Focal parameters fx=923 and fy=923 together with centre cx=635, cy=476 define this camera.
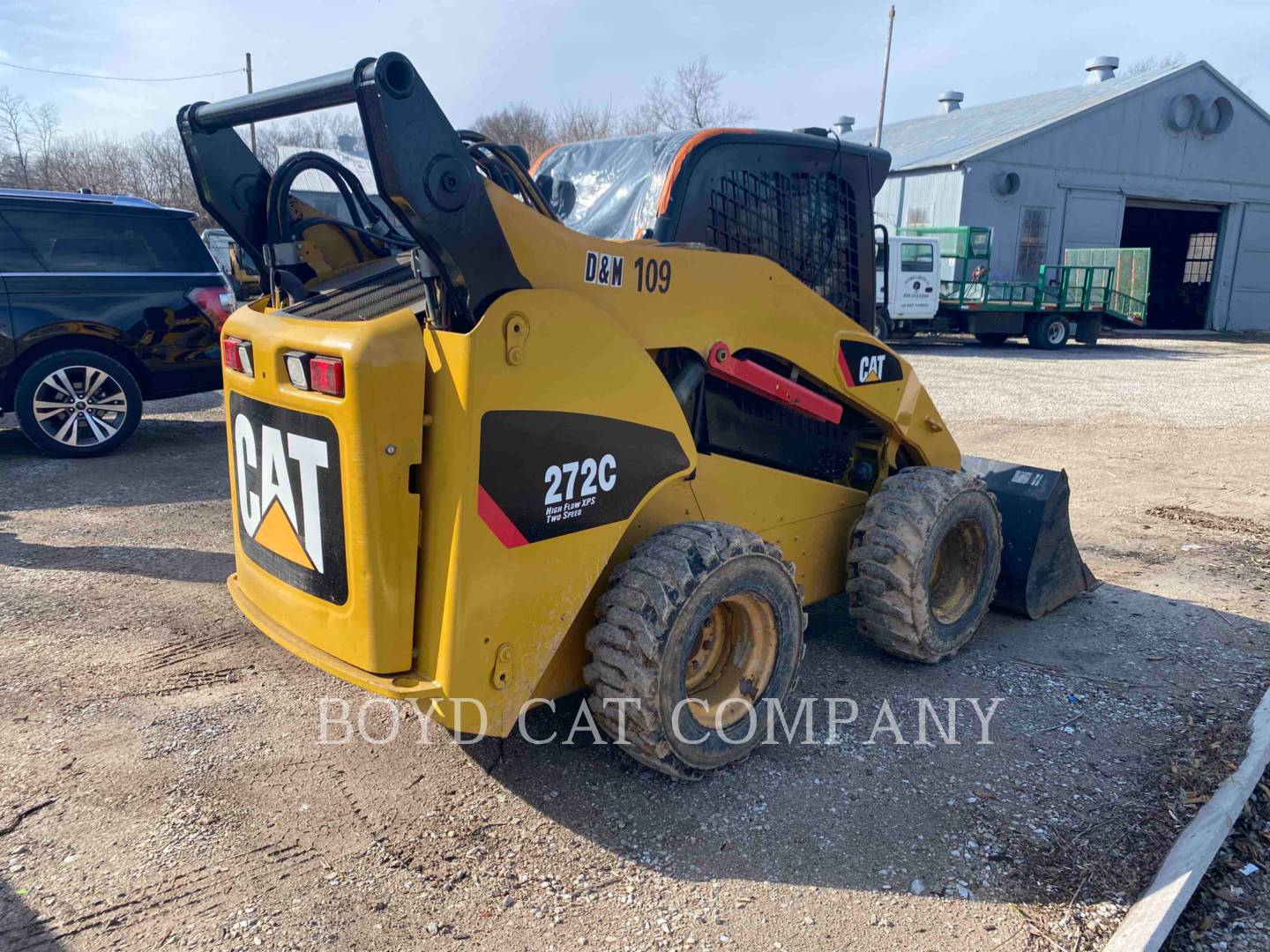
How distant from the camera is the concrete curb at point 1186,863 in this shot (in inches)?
103

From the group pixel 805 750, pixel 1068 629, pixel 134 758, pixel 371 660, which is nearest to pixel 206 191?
pixel 371 660

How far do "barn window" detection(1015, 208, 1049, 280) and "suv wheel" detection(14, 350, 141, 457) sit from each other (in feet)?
79.3

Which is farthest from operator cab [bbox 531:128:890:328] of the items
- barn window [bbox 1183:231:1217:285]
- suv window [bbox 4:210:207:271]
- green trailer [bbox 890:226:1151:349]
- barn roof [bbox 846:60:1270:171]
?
barn window [bbox 1183:231:1217:285]

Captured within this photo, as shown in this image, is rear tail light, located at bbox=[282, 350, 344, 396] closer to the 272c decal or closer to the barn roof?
the 272c decal

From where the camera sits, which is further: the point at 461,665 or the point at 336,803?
the point at 336,803

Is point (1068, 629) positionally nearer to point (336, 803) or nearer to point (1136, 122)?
point (336, 803)

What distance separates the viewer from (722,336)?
346 cm

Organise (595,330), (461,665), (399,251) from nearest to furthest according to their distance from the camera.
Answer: (461,665) < (595,330) < (399,251)

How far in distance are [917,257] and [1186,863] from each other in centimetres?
1841

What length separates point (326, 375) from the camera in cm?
263

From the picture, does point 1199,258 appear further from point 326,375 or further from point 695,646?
point 326,375

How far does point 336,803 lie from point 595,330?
183 cm

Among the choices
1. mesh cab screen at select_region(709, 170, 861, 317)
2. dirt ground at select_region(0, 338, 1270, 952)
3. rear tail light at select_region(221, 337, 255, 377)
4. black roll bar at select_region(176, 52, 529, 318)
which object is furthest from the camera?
mesh cab screen at select_region(709, 170, 861, 317)

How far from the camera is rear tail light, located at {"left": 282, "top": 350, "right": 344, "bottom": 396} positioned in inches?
102
